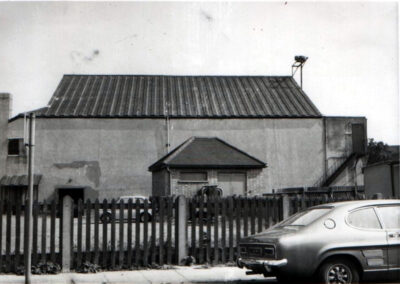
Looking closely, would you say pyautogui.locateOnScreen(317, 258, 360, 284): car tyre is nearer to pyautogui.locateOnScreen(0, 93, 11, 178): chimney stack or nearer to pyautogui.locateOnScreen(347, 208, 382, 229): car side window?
pyautogui.locateOnScreen(347, 208, 382, 229): car side window

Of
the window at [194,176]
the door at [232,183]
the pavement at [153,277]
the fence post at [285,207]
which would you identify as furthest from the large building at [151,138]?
the pavement at [153,277]

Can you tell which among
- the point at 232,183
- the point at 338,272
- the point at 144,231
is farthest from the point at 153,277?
the point at 232,183

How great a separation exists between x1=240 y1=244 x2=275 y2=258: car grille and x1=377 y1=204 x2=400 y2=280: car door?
1868mm

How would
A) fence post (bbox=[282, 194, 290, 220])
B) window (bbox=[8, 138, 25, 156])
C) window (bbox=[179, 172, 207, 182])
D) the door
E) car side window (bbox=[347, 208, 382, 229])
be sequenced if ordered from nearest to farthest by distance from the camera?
car side window (bbox=[347, 208, 382, 229]), fence post (bbox=[282, 194, 290, 220]), window (bbox=[179, 172, 207, 182]), the door, window (bbox=[8, 138, 25, 156])

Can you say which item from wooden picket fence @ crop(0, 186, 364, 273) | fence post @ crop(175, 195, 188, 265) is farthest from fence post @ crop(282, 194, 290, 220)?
fence post @ crop(175, 195, 188, 265)

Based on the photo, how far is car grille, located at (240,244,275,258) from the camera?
814 centimetres

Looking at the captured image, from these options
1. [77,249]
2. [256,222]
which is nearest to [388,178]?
[256,222]

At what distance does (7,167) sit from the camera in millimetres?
39219

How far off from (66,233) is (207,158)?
21.0 meters

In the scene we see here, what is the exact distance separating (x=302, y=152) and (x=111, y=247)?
32102 mm

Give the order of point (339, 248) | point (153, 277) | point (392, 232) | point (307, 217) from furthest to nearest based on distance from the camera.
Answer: point (153, 277)
point (307, 217)
point (392, 232)
point (339, 248)

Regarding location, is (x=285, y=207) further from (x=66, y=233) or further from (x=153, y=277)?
(x=66, y=233)

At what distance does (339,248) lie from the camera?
7.95 m

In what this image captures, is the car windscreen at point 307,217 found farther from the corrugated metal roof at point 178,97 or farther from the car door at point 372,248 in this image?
the corrugated metal roof at point 178,97
